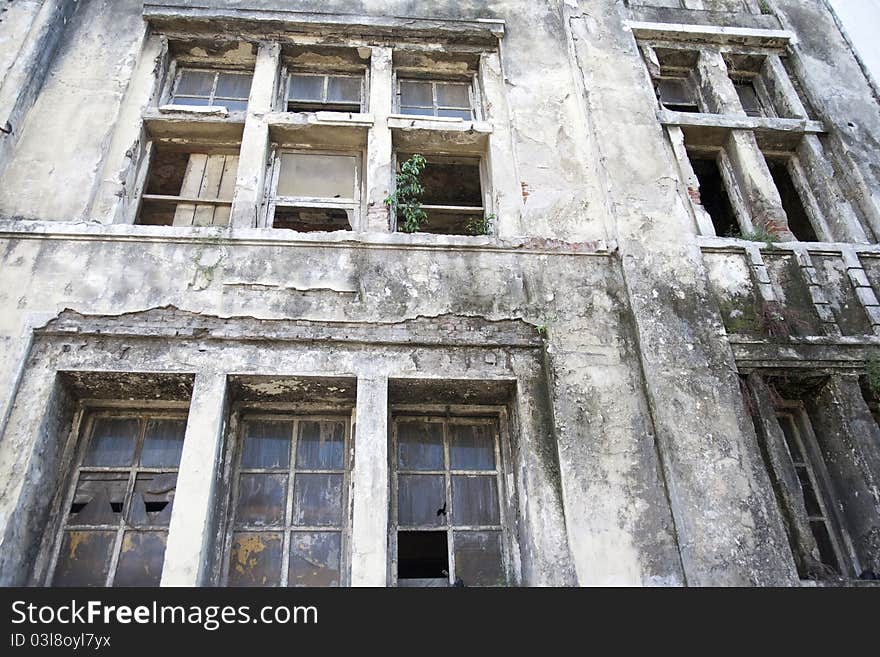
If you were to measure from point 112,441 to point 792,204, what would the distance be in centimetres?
665

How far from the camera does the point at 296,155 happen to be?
283 inches

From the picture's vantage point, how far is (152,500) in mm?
5305

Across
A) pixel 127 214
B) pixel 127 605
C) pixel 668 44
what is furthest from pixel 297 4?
pixel 127 605

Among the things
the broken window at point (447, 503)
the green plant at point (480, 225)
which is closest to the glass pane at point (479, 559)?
the broken window at point (447, 503)

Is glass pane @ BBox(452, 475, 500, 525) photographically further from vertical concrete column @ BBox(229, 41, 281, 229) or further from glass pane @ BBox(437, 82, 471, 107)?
glass pane @ BBox(437, 82, 471, 107)

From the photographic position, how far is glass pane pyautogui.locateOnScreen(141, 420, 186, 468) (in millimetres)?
5457

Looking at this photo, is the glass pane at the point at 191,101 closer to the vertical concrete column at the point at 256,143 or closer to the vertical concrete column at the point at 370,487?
the vertical concrete column at the point at 256,143

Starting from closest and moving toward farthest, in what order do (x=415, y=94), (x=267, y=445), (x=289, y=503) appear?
(x=289, y=503)
(x=267, y=445)
(x=415, y=94)

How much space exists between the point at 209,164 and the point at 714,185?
5.09 m

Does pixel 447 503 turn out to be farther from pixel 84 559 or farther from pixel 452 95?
pixel 452 95

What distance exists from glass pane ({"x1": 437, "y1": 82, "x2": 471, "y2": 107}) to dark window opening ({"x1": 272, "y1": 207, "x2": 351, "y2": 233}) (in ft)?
6.13

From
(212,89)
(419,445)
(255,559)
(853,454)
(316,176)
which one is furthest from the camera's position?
(212,89)

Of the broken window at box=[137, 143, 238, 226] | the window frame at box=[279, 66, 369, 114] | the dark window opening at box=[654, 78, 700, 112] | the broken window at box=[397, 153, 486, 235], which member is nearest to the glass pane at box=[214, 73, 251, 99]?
the window frame at box=[279, 66, 369, 114]

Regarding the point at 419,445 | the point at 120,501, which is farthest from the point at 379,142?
the point at 120,501
